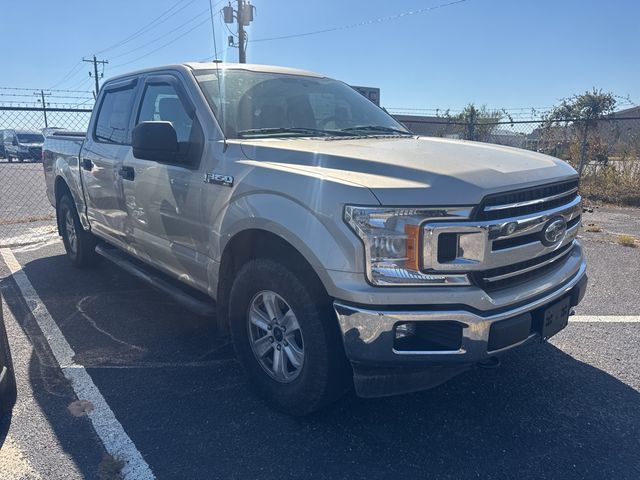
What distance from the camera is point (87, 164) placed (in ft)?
17.0

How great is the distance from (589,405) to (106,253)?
14.1 feet

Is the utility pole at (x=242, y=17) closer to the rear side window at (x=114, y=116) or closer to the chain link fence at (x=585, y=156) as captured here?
the chain link fence at (x=585, y=156)

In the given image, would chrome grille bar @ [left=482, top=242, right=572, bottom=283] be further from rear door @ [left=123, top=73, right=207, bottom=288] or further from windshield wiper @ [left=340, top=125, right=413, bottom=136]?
rear door @ [left=123, top=73, right=207, bottom=288]

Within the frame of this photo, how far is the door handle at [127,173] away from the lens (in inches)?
165

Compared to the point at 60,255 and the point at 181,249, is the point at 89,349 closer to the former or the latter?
the point at 181,249

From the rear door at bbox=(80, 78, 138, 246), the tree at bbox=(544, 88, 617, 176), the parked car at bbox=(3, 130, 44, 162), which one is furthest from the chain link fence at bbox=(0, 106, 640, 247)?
the parked car at bbox=(3, 130, 44, 162)

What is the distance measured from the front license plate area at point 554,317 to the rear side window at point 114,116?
11.9ft

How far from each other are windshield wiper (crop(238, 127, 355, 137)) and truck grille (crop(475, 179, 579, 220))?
1.43 metres

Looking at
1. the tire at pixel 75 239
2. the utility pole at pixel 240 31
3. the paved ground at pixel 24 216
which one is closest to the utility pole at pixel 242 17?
the utility pole at pixel 240 31

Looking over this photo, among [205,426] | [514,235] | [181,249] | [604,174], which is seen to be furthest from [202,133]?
[604,174]

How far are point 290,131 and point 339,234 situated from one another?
1.38 m

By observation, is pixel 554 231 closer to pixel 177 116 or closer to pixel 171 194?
pixel 171 194

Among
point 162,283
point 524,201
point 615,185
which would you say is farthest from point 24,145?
point 524,201

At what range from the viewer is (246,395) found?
10.6ft
